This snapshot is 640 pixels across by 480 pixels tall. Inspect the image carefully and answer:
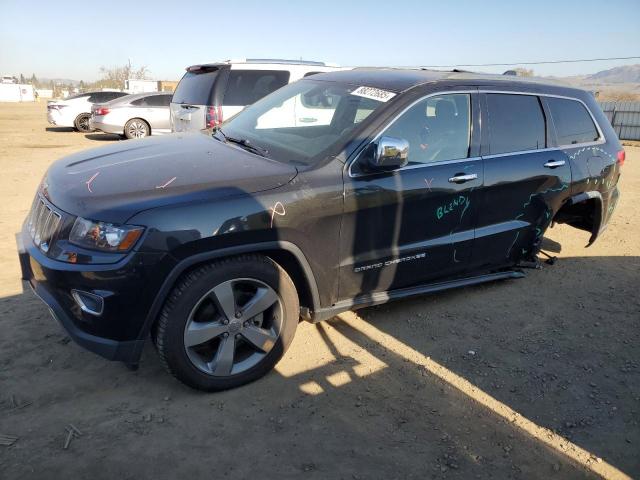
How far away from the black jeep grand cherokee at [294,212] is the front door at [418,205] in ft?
0.04

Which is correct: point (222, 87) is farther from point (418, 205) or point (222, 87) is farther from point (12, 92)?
point (12, 92)

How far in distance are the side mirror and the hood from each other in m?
0.51

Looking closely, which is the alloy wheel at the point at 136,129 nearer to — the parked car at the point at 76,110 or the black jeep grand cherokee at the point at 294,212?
the parked car at the point at 76,110

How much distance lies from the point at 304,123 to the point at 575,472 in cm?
281

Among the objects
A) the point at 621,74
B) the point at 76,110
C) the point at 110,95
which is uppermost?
the point at 621,74

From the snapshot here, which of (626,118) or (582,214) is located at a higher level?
(626,118)

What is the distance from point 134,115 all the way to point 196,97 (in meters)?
7.34

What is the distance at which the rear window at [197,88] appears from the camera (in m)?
7.19

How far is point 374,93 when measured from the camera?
3.50m

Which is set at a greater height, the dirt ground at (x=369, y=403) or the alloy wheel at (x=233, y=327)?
the alloy wheel at (x=233, y=327)

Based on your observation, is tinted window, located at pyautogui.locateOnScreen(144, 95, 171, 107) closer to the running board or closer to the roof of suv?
the roof of suv

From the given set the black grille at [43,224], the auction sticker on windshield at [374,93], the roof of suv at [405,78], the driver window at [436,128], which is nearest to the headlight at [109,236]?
the black grille at [43,224]

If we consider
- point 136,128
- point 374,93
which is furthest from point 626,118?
point 374,93

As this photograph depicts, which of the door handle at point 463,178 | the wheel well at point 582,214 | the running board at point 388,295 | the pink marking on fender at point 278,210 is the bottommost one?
the running board at point 388,295
